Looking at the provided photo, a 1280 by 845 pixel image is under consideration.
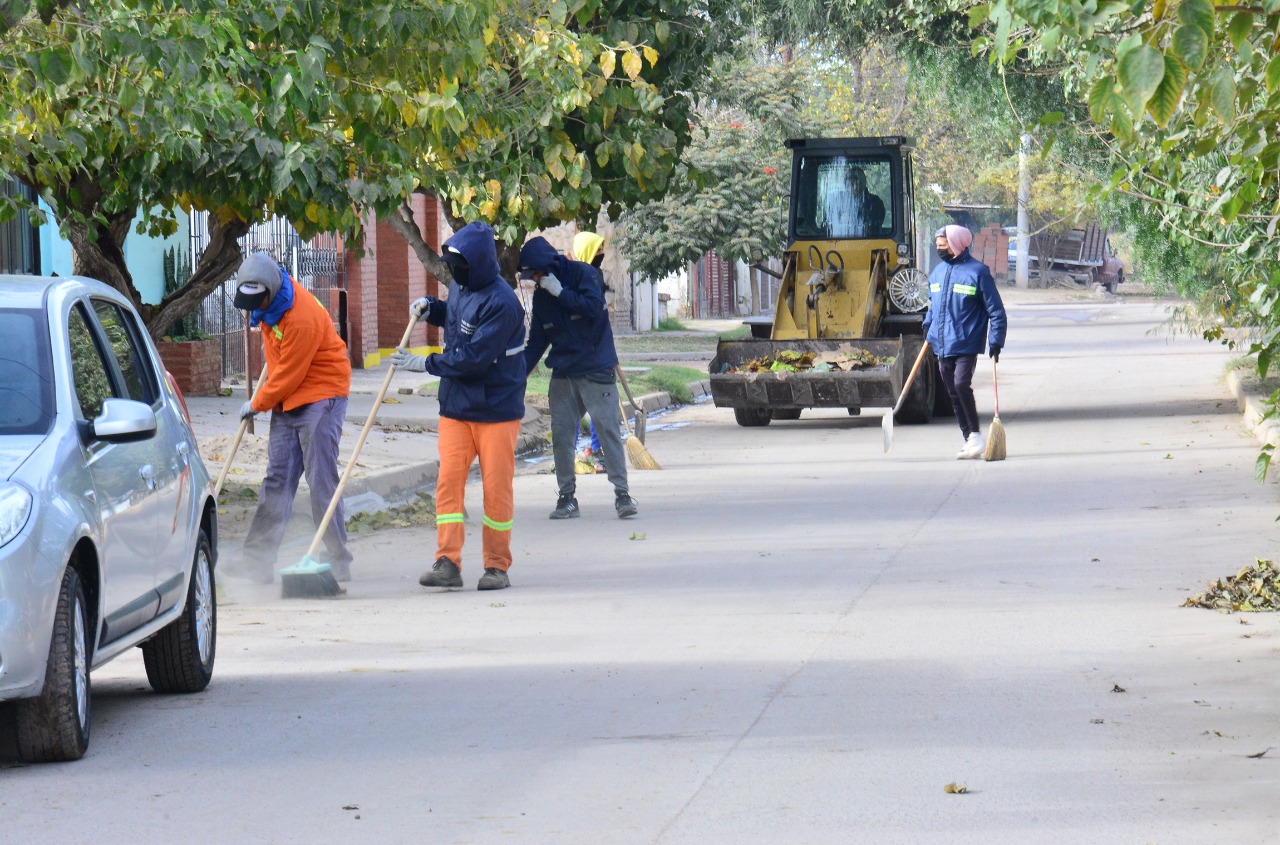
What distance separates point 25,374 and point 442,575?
3.80m

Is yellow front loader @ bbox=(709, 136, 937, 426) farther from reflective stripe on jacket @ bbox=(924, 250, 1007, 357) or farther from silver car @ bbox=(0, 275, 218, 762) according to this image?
silver car @ bbox=(0, 275, 218, 762)

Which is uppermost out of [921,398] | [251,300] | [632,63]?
[632,63]

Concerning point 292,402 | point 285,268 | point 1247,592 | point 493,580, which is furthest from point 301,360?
point 285,268

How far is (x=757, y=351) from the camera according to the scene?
766 inches

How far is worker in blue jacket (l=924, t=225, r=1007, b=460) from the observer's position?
16.0 metres

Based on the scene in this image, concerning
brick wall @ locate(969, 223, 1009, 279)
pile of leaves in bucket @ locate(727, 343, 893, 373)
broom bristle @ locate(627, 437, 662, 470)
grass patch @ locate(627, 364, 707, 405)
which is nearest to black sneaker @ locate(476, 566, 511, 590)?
broom bristle @ locate(627, 437, 662, 470)

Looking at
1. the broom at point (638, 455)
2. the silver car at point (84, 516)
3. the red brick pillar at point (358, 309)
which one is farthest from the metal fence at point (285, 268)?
the silver car at point (84, 516)

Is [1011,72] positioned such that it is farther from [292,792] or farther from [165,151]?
[292,792]

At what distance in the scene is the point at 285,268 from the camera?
20.5 meters

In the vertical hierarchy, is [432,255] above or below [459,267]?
above

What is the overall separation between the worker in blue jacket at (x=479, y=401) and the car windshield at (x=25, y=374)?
344 cm

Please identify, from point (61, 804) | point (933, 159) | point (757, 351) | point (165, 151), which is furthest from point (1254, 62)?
point (933, 159)

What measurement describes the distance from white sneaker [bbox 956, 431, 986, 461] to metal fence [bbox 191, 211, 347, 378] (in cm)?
791

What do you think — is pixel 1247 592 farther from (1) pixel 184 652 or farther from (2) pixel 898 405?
(2) pixel 898 405
